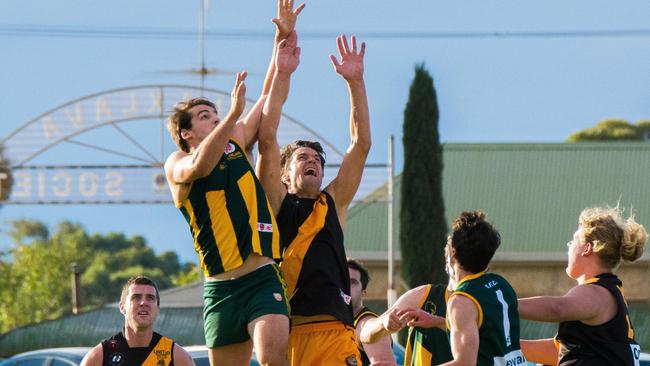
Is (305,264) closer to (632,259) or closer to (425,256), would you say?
(632,259)

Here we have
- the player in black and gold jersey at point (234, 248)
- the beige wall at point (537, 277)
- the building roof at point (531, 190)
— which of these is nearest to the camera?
the player in black and gold jersey at point (234, 248)

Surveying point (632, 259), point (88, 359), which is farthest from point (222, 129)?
point (88, 359)

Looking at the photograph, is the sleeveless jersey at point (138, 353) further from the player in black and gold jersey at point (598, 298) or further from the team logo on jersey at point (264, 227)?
the player in black and gold jersey at point (598, 298)

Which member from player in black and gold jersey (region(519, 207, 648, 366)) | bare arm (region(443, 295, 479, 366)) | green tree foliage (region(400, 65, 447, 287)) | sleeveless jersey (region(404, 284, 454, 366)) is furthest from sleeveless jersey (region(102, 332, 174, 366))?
green tree foliage (region(400, 65, 447, 287))

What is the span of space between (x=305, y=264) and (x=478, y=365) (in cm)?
170

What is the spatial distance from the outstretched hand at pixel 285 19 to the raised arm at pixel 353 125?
1.29ft

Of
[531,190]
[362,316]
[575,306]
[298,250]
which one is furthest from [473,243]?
[531,190]

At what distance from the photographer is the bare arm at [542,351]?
23.2ft

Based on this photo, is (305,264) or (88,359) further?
(88,359)

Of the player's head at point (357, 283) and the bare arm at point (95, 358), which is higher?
the player's head at point (357, 283)

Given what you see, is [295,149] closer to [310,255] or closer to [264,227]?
[310,255]

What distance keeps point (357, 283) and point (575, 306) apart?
2.44 metres

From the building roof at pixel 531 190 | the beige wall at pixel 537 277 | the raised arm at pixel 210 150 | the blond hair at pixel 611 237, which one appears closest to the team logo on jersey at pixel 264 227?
the raised arm at pixel 210 150

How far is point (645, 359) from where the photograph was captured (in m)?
11.1
